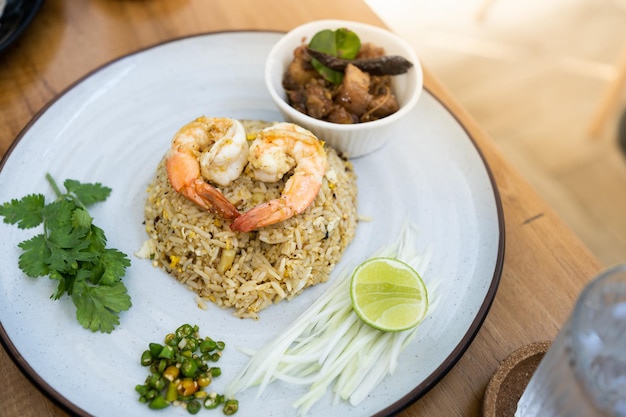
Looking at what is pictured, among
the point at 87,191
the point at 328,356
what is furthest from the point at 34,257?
the point at 328,356

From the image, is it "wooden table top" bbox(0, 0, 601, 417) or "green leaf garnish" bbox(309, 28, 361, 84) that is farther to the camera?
"green leaf garnish" bbox(309, 28, 361, 84)

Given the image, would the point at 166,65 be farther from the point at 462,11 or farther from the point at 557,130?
the point at 462,11

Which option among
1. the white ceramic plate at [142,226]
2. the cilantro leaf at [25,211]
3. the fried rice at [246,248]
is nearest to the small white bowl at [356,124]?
the white ceramic plate at [142,226]

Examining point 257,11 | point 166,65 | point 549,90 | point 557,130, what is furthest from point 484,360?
point 549,90

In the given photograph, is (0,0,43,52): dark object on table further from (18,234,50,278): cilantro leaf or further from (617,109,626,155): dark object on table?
(617,109,626,155): dark object on table

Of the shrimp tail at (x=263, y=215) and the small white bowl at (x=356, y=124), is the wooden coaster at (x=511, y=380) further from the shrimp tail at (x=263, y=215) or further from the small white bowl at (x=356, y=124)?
the small white bowl at (x=356, y=124)

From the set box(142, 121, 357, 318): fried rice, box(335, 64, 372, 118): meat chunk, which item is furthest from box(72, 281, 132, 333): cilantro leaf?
box(335, 64, 372, 118): meat chunk
